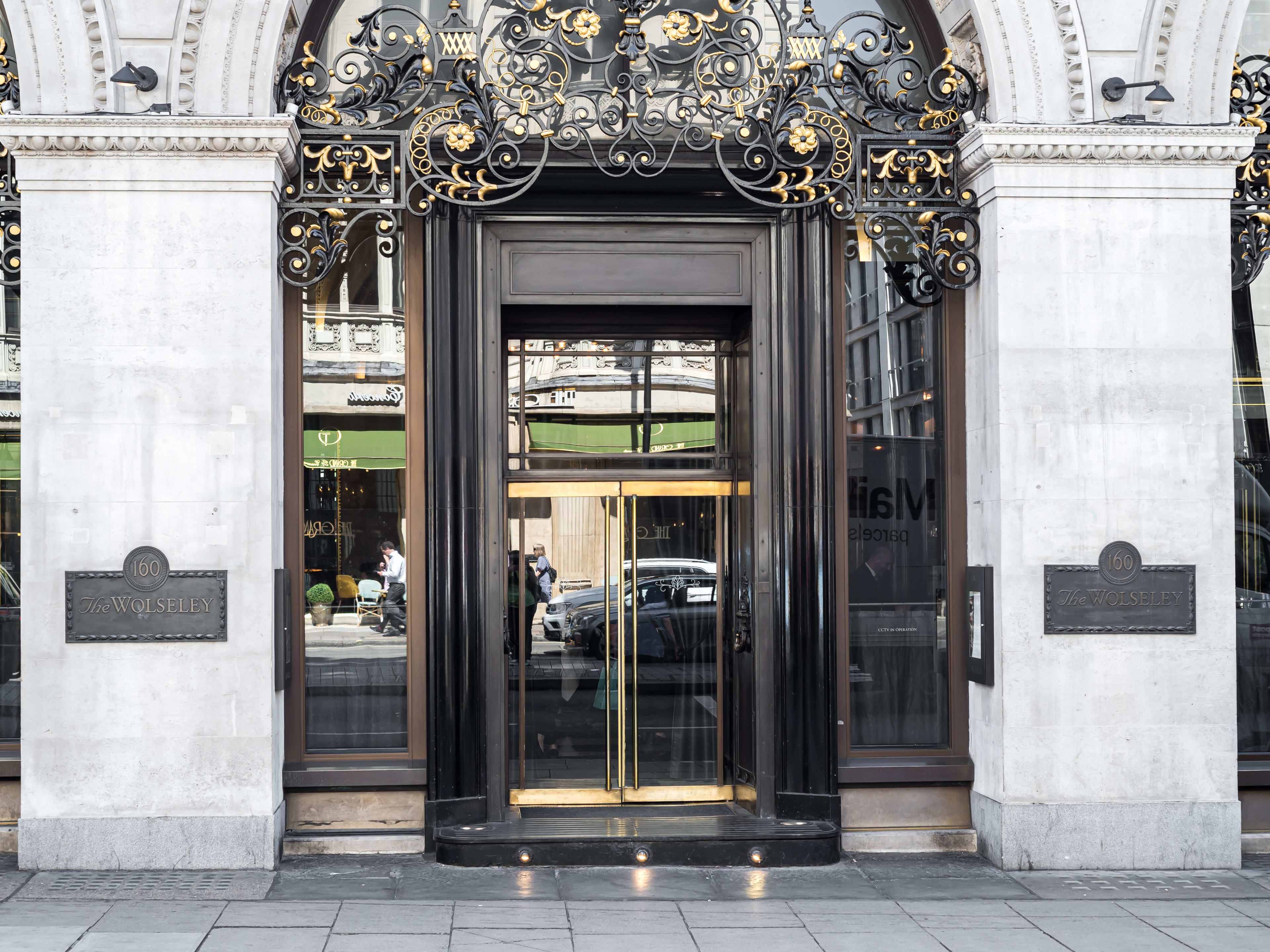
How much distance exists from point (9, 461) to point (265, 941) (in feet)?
13.6

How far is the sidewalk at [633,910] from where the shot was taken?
266 inches

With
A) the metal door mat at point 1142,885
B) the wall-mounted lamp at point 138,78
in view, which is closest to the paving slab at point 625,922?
the metal door mat at point 1142,885

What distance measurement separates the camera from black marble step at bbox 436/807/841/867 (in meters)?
8.30

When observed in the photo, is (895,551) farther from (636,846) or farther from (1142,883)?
(636,846)

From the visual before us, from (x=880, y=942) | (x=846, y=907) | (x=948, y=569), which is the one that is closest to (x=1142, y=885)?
(x=846, y=907)

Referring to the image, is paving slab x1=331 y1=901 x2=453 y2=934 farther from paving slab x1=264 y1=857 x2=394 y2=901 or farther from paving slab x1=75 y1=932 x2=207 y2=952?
paving slab x1=75 y1=932 x2=207 y2=952

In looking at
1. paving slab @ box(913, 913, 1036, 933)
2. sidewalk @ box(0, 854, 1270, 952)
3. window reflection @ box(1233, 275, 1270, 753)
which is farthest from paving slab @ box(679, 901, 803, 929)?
window reflection @ box(1233, 275, 1270, 753)

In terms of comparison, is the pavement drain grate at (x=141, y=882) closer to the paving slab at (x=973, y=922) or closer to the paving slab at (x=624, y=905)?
the paving slab at (x=624, y=905)

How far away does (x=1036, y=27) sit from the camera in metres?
8.48

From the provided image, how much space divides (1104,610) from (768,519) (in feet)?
7.65

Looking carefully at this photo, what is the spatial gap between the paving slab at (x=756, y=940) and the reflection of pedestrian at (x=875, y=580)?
273cm

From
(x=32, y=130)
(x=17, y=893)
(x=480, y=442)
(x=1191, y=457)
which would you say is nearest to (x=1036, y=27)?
(x=1191, y=457)

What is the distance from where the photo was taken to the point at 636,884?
796 cm

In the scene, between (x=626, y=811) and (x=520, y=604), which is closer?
(x=626, y=811)
